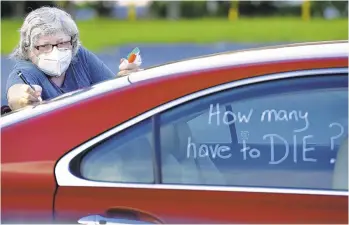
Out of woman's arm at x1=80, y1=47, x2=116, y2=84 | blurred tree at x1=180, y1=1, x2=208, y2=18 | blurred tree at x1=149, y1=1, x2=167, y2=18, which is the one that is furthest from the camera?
blurred tree at x1=180, y1=1, x2=208, y2=18

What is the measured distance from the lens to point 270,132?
2617 mm

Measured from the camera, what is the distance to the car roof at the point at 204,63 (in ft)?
8.63

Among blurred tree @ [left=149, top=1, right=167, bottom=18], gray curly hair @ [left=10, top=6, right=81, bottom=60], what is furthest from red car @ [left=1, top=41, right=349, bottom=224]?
blurred tree @ [left=149, top=1, right=167, bottom=18]

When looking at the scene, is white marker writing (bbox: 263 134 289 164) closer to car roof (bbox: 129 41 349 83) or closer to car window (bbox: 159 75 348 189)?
car window (bbox: 159 75 348 189)

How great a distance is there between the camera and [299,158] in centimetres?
257

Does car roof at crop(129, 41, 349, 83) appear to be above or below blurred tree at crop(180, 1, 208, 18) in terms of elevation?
above

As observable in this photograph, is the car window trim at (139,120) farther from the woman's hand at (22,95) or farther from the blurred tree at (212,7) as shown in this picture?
the blurred tree at (212,7)

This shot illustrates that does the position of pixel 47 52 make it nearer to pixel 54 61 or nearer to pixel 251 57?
pixel 54 61

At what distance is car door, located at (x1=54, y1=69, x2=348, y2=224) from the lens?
8.08 ft

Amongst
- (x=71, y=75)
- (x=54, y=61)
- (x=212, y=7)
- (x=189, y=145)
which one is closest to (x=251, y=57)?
(x=189, y=145)

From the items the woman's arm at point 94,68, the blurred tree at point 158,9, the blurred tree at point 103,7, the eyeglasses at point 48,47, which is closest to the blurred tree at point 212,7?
the blurred tree at point 158,9

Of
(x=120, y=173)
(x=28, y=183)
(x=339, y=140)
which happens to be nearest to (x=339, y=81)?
(x=339, y=140)

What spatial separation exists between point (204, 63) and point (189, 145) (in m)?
0.30

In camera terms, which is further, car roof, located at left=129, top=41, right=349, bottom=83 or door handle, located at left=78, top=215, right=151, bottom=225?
car roof, located at left=129, top=41, right=349, bottom=83
